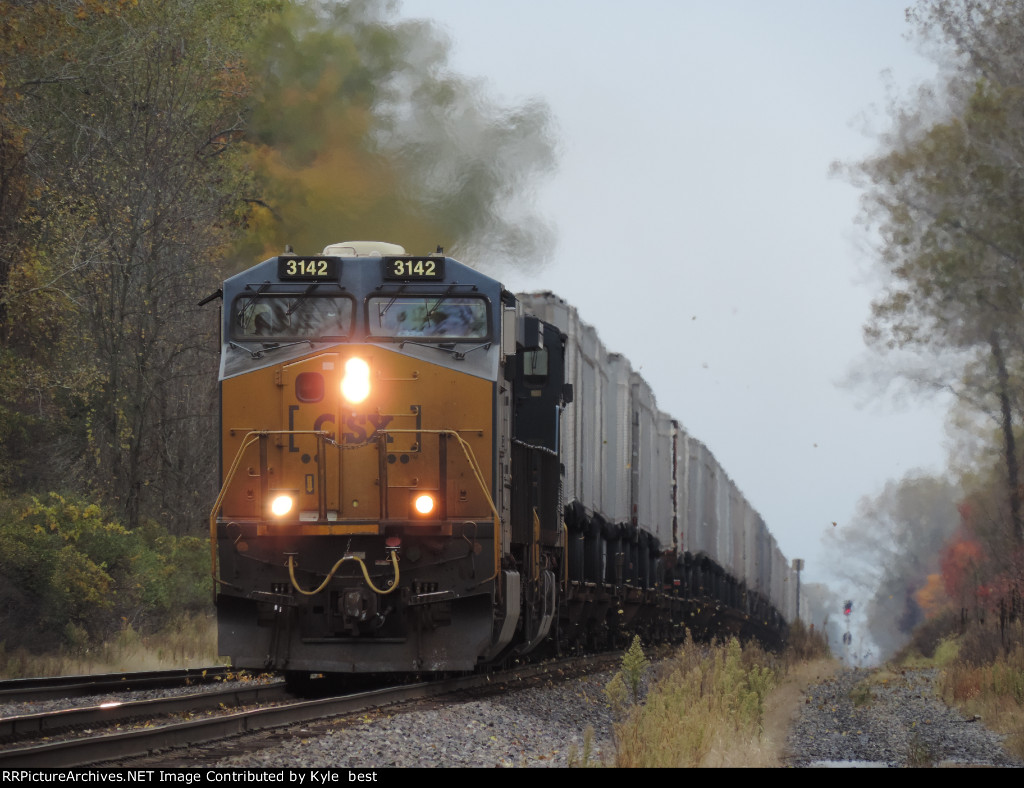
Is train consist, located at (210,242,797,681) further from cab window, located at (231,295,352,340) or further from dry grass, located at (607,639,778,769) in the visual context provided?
dry grass, located at (607,639,778,769)

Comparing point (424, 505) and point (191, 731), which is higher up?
point (424, 505)

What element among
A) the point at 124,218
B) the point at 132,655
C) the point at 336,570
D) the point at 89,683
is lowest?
Result: the point at 132,655

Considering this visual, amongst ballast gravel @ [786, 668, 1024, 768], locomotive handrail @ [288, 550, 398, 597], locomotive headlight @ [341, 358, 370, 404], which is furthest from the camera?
locomotive headlight @ [341, 358, 370, 404]

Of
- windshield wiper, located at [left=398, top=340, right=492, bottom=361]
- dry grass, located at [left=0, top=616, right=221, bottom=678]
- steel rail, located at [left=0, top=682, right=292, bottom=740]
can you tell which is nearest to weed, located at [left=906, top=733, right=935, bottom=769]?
windshield wiper, located at [left=398, top=340, right=492, bottom=361]

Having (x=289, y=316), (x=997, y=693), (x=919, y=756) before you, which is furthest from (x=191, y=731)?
(x=997, y=693)

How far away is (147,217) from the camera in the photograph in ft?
80.7

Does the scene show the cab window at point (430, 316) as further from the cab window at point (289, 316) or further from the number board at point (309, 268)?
the number board at point (309, 268)

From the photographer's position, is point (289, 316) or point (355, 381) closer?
point (355, 381)

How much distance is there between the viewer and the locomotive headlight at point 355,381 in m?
11.3

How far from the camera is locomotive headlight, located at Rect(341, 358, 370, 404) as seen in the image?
11.3 metres

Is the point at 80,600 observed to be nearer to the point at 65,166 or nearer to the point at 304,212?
the point at 65,166

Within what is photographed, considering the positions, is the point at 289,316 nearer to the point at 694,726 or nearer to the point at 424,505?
the point at 424,505

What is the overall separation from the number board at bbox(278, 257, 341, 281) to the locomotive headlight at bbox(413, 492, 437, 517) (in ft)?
6.83

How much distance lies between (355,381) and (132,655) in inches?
325
